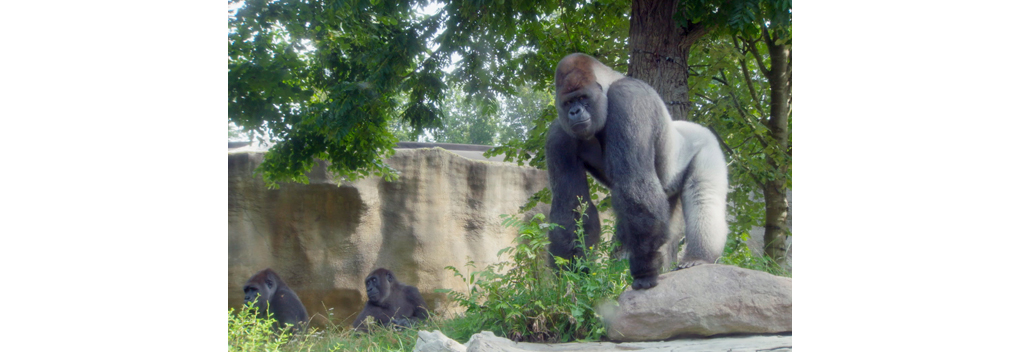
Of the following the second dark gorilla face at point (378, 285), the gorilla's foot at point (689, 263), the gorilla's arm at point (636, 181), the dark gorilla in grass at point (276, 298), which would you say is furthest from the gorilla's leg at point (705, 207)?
the second dark gorilla face at point (378, 285)

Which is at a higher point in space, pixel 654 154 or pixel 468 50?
pixel 468 50

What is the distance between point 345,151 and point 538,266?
1.03 meters

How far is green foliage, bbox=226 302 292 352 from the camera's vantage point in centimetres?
246

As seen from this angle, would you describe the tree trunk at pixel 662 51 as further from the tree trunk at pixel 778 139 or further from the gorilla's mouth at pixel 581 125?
the gorilla's mouth at pixel 581 125

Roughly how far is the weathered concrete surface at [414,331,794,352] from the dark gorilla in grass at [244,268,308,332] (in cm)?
131

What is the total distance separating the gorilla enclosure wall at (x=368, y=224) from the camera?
9.70 ft

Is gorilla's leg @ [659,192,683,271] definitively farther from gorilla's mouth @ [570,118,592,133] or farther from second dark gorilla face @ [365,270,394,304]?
second dark gorilla face @ [365,270,394,304]

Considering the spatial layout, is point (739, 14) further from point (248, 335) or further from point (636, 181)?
point (248, 335)

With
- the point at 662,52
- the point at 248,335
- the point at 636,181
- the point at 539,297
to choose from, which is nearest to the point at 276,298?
the point at 248,335

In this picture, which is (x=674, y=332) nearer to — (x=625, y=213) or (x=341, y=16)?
(x=625, y=213)

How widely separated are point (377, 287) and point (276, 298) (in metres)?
1.28

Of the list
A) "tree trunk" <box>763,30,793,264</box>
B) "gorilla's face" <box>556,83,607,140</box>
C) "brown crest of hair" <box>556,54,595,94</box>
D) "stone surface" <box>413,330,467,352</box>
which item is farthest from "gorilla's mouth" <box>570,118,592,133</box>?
"tree trunk" <box>763,30,793,264</box>
